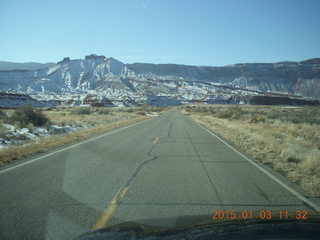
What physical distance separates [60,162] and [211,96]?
142m

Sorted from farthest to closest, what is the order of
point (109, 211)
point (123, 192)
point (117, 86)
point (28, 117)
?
1. point (117, 86)
2. point (28, 117)
3. point (123, 192)
4. point (109, 211)

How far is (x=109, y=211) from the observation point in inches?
180

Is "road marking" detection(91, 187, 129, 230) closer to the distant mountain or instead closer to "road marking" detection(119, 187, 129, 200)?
"road marking" detection(119, 187, 129, 200)

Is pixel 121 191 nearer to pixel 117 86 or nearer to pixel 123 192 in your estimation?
pixel 123 192

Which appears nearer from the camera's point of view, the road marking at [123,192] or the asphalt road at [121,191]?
the asphalt road at [121,191]

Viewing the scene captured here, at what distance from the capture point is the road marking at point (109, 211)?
159 inches

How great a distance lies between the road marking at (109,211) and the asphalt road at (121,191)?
16mm

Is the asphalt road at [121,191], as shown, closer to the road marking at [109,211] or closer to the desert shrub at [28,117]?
the road marking at [109,211]

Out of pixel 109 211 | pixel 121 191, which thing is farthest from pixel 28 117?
pixel 109 211

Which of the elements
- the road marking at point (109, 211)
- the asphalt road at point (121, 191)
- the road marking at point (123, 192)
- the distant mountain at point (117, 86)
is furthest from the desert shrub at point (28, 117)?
the distant mountain at point (117, 86)

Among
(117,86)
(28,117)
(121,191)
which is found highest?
(117,86)

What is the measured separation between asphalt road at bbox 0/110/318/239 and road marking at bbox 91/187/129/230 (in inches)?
0.6

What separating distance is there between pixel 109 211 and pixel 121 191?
3.53 feet

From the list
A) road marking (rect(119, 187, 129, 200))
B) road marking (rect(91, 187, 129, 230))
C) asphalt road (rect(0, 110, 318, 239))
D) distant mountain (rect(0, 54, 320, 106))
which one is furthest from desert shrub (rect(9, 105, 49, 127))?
distant mountain (rect(0, 54, 320, 106))
